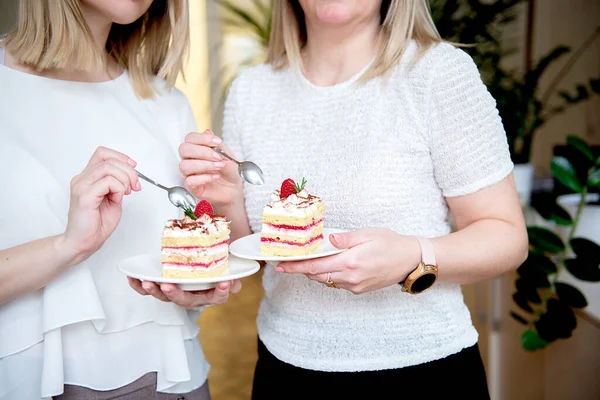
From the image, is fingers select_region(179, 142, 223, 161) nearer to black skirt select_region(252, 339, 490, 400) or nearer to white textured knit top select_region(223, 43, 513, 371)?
white textured knit top select_region(223, 43, 513, 371)

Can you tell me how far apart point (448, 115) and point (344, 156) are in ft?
0.90

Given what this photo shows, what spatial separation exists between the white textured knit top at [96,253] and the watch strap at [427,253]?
0.64 meters

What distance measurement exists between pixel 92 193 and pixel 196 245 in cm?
33

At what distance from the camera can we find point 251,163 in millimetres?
1621

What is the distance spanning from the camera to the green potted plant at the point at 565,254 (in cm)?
220

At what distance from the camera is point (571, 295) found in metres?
2.24

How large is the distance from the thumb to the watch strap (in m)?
0.17

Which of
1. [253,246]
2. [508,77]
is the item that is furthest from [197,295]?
[508,77]

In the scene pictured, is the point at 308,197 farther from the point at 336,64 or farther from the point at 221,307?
the point at 221,307

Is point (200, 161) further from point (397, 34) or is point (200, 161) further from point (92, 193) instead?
point (397, 34)

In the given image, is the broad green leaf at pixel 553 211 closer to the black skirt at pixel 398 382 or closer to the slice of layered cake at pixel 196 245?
the black skirt at pixel 398 382

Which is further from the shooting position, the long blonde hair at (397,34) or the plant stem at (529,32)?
the plant stem at (529,32)

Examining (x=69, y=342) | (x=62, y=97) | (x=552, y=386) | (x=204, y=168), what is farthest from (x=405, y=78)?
(x=552, y=386)

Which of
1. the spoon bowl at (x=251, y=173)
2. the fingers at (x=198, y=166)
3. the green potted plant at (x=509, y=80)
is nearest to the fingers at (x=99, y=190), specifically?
the fingers at (x=198, y=166)
